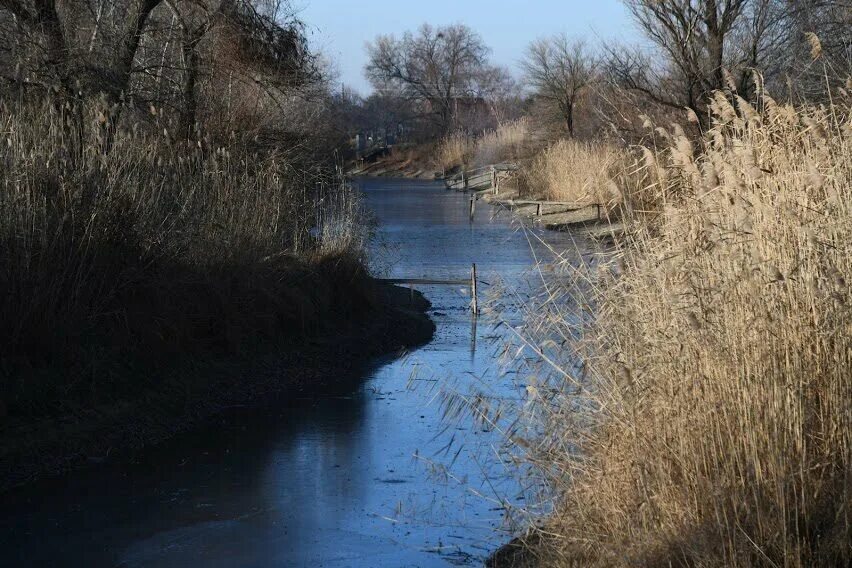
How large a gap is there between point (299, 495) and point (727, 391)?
12.7 ft

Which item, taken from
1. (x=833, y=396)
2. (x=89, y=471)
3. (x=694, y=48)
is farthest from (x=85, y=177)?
(x=694, y=48)

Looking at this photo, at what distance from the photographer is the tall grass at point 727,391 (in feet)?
15.3

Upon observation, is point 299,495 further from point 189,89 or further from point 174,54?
point 174,54

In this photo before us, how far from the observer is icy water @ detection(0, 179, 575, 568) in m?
6.71

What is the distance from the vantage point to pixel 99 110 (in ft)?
37.3

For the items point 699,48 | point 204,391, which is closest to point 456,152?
point 699,48

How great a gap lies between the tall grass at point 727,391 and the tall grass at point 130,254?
488 cm

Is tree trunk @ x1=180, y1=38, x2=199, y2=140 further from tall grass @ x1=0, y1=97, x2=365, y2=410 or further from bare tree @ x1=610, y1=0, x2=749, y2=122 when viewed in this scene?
bare tree @ x1=610, y1=0, x2=749, y2=122

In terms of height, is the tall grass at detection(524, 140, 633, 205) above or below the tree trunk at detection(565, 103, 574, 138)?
below

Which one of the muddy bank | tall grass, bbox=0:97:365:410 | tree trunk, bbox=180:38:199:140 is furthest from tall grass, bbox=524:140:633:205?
tall grass, bbox=0:97:365:410

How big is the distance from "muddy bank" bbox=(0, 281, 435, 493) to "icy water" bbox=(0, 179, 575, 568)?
277 mm

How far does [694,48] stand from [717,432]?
23.6 metres

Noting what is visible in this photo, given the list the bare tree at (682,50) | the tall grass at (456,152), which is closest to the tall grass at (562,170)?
the bare tree at (682,50)

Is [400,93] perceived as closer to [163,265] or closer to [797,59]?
[797,59]
